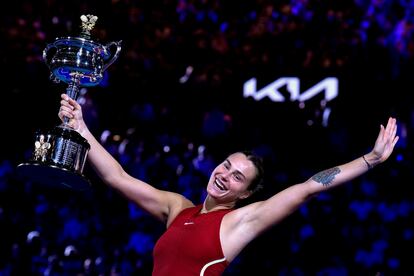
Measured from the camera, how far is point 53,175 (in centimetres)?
289

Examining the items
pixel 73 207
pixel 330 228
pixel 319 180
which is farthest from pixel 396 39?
pixel 319 180

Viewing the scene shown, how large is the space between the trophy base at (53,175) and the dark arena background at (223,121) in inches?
93.8

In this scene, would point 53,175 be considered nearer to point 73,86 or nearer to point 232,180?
point 73,86

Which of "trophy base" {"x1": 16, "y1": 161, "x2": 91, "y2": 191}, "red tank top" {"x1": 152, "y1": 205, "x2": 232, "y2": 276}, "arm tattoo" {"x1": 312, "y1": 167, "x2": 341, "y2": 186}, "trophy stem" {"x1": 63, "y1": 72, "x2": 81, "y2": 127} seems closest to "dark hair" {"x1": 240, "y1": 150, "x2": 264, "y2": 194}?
Result: "red tank top" {"x1": 152, "y1": 205, "x2": 232, "y2": 276}

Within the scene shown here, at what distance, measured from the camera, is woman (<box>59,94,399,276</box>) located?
256 centimetres

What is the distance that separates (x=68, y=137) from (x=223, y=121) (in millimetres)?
2771

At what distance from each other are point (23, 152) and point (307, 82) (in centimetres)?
231

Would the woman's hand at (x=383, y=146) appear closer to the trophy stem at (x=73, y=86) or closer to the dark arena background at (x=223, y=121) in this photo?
the trophy stem at (x=73, y=86)

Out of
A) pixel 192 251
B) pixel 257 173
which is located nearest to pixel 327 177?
pixel 257 173

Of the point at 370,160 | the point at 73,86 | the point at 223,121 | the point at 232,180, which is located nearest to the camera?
Answer: the point at 370,160

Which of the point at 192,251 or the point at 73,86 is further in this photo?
the point at 73,86

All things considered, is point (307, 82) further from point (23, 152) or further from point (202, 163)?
point (23, 152)

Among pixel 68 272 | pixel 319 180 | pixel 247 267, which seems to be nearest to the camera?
pixel 319 180

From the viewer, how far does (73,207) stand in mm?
5617
